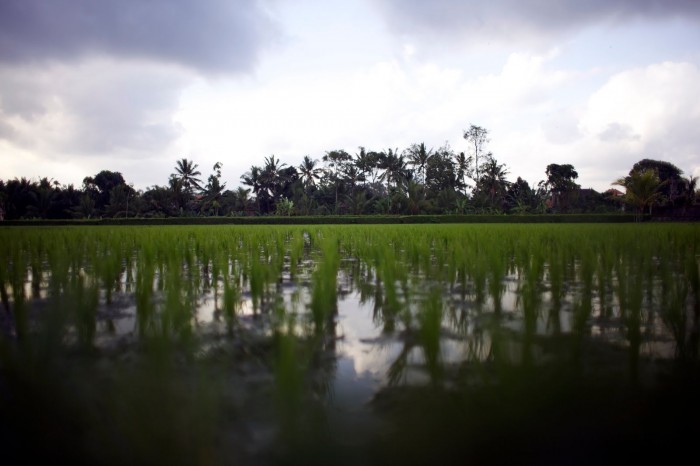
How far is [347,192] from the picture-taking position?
39875 millimetres

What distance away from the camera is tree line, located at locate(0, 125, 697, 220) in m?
30.6

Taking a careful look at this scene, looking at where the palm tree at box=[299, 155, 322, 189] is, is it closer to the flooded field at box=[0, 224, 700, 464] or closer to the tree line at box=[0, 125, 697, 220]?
the tree line at box=[0, 125, 697, 220]

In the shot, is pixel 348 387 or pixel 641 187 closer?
pixel 348 387

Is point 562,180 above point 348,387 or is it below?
above

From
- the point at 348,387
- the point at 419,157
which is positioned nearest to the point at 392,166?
the point at 419,157

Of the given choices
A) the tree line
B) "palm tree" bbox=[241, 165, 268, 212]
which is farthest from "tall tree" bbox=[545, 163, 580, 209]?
"palm tree" bbox=[241, 165, 268, 212]

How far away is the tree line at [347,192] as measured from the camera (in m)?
30.6

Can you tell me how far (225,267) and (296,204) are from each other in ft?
116

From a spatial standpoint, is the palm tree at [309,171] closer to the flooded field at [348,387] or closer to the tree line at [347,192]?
the tree line at [347,192]

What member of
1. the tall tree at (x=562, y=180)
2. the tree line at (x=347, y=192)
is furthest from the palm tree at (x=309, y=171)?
the tall tree at (x=562, y=180)

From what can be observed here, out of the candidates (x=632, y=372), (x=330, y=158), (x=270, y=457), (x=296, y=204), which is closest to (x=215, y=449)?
(x=270, y=457)

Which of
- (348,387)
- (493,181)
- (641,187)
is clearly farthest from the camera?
(493,181)

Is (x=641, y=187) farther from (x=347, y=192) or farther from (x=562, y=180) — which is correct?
(x=347, y=192)

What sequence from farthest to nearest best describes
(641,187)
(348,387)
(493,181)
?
(493,181), (641,187), (348,387)
